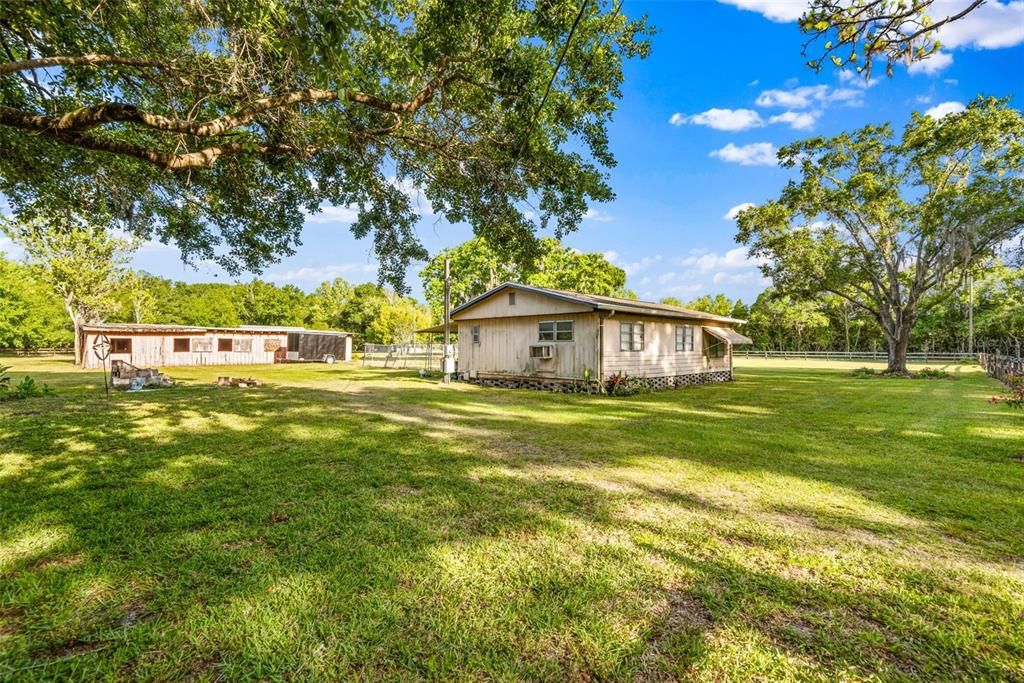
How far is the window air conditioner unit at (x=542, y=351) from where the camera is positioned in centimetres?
1573

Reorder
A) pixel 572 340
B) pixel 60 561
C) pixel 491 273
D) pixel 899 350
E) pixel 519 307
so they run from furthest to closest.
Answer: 1. pixel 491 273
2. pixel 899 350
3. pixel 519 307
4. pixel 572 340
5. pixel 60 561

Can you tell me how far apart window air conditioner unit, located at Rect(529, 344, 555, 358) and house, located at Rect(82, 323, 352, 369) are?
74.5 feet

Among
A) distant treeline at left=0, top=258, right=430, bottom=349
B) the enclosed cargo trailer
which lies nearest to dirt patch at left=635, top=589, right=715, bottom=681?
the enclosed cargo trailer

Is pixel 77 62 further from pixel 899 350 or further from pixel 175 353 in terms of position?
pixel 899 350

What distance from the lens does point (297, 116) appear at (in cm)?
684

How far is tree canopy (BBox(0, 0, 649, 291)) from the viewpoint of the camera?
553 cm

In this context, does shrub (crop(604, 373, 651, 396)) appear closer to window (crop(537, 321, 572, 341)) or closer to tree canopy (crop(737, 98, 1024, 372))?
window (crop(537, 321, 572, 341))

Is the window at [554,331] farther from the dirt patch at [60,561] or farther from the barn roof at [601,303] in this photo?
the dirt patch at [60,561]

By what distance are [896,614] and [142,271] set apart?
7081cm

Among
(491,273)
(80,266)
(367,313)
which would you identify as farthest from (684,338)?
(367,313)

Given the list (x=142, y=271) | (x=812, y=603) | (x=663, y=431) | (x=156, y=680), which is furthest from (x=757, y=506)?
(x=142, y=271)

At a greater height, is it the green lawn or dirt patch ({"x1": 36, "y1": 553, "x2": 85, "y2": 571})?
dirt patch ({"x1": 36, "y1": 553, "x2": 85, "y2": 571})

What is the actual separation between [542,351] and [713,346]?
961cm

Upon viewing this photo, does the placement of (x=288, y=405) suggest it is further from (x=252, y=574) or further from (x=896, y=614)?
(x=896, y=614)
